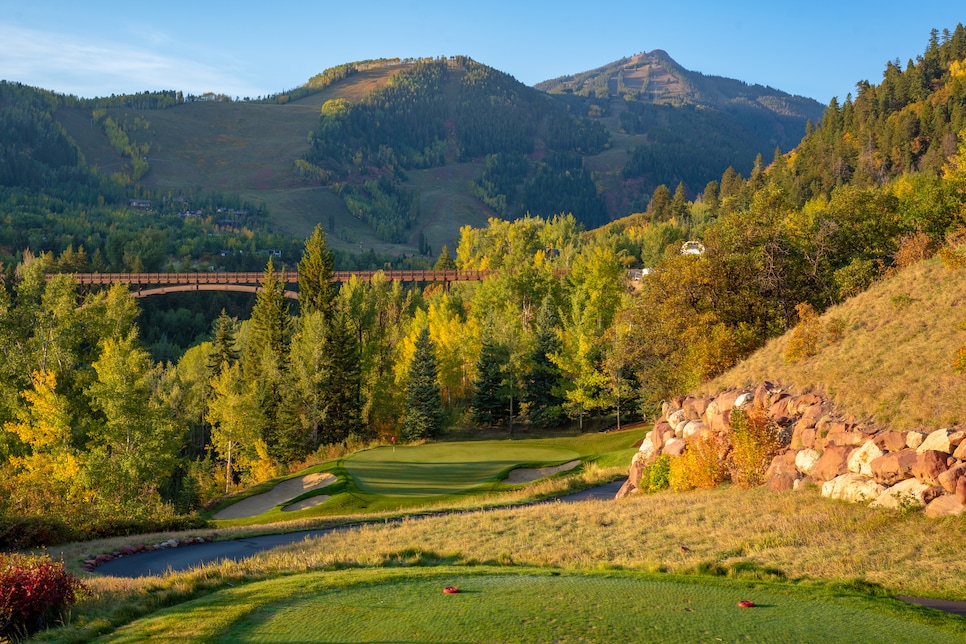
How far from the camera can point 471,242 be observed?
129500mm

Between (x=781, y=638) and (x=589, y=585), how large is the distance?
3680 mm

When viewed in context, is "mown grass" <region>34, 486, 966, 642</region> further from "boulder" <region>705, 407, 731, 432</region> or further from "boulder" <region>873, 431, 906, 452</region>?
"boulder" <region>705, 407, 731, 432</region>

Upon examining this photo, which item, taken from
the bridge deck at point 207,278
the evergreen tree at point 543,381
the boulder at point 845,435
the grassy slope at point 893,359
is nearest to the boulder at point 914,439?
the grassy slope at point 893,359

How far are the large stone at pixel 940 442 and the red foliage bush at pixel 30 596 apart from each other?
17553mm

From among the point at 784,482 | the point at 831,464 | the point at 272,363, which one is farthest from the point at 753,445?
the point at 272,363

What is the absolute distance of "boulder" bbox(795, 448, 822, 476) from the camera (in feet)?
68.6

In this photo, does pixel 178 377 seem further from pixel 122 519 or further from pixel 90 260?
pixel 90 260

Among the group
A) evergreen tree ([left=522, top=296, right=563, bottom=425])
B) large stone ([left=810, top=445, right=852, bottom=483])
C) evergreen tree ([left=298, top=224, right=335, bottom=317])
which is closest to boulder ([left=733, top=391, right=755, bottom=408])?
large stone ([left=810, top=445, right=852, bottom=483])

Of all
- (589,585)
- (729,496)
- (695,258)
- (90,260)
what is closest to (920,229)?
(695,258)

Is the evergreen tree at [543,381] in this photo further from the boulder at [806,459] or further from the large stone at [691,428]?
the boulder at [806,459]

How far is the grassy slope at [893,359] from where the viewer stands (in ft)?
63.1

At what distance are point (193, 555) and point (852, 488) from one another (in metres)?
17.1

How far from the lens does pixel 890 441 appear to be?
18531 millimetres

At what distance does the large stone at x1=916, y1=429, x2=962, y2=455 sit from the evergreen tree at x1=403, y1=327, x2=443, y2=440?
4490 cm
